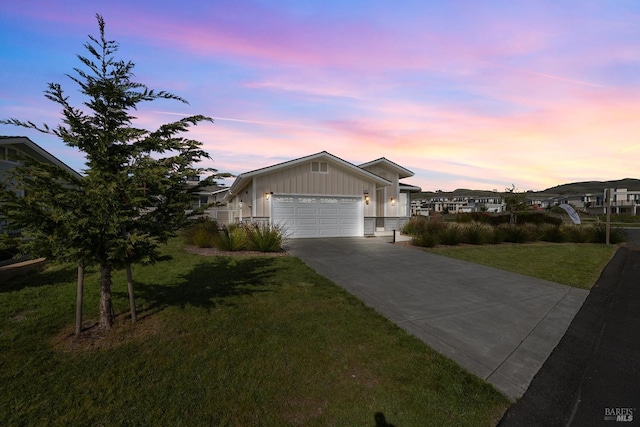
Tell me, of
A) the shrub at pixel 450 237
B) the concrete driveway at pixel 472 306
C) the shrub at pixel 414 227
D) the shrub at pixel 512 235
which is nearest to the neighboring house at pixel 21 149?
the concrete driveway at pixel 472 306

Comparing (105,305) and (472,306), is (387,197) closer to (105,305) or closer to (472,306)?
(472,306)

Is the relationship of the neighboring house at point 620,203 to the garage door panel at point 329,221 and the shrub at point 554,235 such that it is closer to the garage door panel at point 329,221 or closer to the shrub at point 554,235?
the shrub at point 554,235

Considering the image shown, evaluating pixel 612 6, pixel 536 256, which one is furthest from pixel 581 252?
pixel 612 6

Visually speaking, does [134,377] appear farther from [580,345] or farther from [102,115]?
[580,345]

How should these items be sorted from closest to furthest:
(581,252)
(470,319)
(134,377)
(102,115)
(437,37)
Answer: (134,377), (102,115), (470,319), (437,37), (581,252)

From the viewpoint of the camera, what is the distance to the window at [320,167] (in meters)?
15.9

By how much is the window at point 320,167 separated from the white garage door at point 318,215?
1567 millimetres

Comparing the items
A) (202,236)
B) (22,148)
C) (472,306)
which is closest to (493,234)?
(472,306)

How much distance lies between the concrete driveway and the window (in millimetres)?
7140

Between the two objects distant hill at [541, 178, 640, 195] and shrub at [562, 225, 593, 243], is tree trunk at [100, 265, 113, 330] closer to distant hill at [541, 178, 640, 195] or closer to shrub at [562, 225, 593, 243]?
shrub at [562, 225, 593, 243]

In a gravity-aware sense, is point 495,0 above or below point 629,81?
above

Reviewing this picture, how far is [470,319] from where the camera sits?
4.79 m

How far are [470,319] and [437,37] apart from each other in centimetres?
1014

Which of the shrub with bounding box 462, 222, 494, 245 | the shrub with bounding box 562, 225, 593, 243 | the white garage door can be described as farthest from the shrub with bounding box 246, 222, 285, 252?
the shrub with bounding box 562, 225, 593, 243
